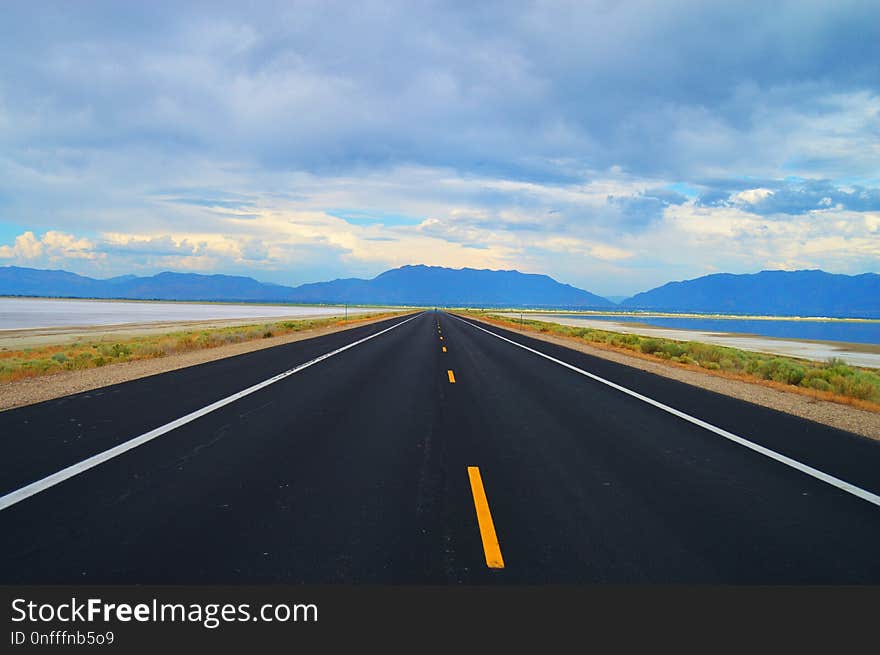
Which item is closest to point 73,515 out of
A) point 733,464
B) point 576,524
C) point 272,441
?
point 272,441

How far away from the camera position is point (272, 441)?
7137mm

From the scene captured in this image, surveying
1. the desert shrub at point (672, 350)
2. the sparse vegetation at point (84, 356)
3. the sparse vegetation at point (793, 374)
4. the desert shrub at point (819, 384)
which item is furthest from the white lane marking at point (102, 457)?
the desert shrub at point (672, 350)

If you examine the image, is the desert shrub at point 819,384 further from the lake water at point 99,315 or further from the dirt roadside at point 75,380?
the lake water at point 99,315

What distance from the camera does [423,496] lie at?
5109 mm

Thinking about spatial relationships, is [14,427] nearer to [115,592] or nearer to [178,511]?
[178,511]

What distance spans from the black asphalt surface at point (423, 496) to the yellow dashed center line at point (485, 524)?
0.07 m

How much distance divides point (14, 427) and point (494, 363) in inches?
510

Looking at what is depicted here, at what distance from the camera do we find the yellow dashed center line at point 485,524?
3.76 meters

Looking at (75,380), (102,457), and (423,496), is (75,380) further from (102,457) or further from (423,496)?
(423,496)

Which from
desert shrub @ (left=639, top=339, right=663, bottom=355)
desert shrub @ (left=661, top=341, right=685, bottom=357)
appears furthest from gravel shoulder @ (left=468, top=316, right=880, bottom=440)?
desert shrub @ (left=639, top=339, right=663, bottom=355)

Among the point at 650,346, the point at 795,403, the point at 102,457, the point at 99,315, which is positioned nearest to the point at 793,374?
the point at 795,403

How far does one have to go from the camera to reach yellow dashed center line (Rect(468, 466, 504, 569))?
3.76m

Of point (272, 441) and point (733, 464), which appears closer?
point (733, 464)

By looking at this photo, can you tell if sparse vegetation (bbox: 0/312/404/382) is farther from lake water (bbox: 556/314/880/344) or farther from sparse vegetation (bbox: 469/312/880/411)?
lake water (bbox: 556/314/880/344)
